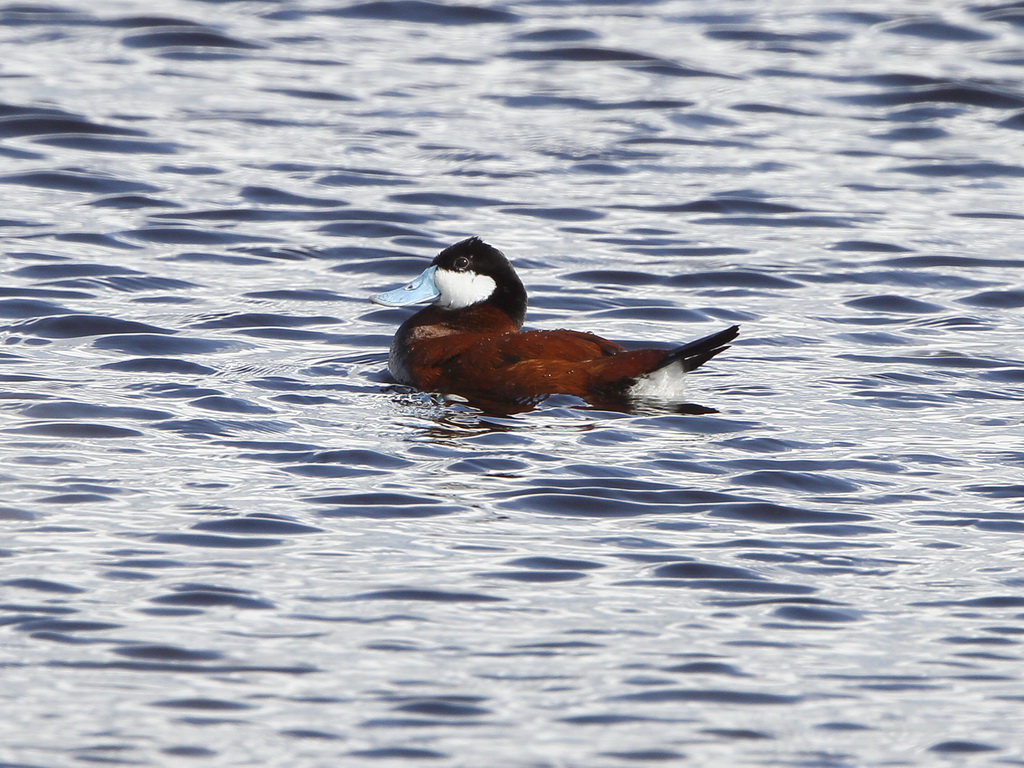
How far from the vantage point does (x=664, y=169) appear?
12102 millimetres

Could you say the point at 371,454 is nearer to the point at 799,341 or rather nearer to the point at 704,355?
the point at 704,355

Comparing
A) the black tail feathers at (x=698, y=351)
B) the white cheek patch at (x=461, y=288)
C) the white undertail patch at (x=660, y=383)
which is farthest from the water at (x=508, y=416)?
the white cheek patch at (x=461, y=288)

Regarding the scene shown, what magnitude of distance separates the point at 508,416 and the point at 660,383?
2.03 feet

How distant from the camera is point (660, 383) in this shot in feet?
23.2

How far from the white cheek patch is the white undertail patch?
3.85ft

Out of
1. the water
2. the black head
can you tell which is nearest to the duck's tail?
the water

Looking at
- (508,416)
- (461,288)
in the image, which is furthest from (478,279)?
(508,416)

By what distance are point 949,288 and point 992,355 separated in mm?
1520

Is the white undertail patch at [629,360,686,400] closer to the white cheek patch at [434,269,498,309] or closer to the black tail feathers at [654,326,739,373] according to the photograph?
the black tail feathers at [654,326,739,373]

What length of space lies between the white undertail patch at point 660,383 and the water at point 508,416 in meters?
0.10

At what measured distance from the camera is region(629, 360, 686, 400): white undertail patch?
23.1 ft

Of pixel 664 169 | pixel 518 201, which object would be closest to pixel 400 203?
pixel 518 201

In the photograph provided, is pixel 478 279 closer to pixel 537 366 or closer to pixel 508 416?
pixel 537 366

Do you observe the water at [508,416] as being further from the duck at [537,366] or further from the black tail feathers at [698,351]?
the black tail feathers at [698,351]
